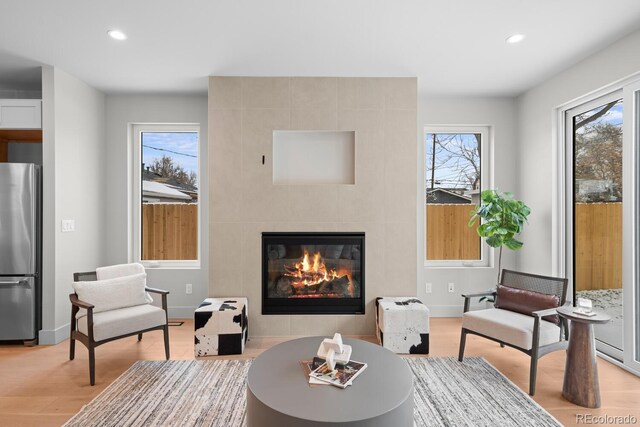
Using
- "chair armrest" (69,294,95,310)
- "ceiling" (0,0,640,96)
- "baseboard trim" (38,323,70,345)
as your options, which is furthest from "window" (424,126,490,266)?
"baseboard trim" (38,323,70,345)

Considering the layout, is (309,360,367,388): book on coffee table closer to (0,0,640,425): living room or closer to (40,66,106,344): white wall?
(0,0,640,425): living room

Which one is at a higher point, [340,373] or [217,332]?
[340,373]

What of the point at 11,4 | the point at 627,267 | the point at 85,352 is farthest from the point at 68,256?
the point at 627,267

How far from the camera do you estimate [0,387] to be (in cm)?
260

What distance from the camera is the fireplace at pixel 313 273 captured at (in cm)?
364

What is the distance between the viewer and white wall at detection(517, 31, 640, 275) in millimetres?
3149

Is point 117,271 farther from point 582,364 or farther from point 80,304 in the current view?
point 582,364

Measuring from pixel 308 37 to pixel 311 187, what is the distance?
4.64 ft

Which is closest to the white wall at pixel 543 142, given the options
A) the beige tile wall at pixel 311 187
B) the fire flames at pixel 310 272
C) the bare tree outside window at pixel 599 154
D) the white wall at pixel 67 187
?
the bare tree outside window at pixel 599 154

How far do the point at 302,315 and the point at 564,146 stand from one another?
128 inches

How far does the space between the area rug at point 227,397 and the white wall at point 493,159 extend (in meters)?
1.33

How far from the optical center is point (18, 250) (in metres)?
3.36

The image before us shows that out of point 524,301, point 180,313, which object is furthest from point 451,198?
point 180,313

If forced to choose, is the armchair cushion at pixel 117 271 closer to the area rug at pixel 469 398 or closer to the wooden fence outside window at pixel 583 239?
the area rug at pixel 469 398
